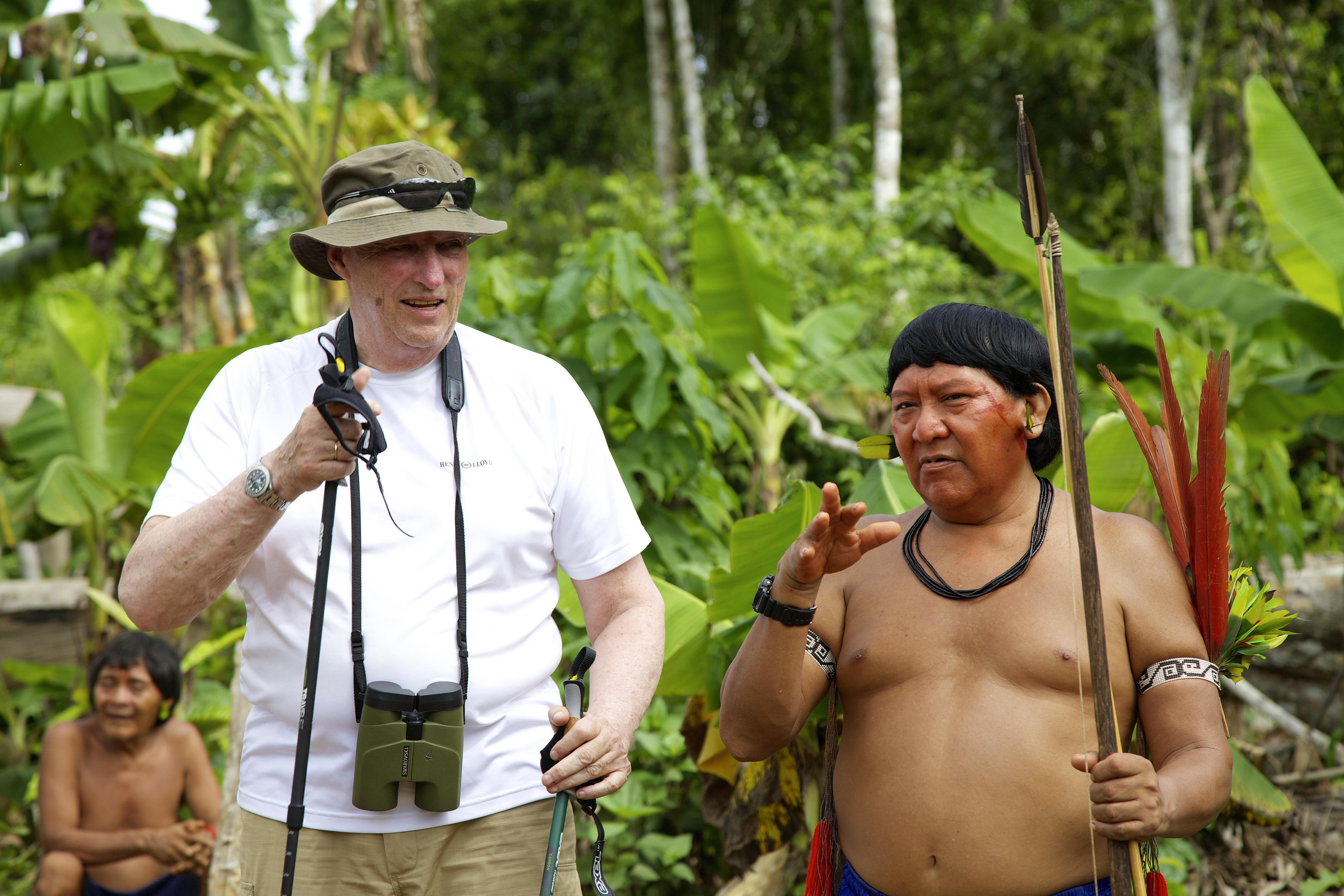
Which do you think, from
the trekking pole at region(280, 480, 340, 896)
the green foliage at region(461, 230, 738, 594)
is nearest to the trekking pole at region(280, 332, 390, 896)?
the trekking pole at region(280, 480, 340, 896)

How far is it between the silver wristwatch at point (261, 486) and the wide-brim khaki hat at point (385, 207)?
1.46 ft

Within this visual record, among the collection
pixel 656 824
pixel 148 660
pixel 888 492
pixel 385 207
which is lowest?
pixel 656 824

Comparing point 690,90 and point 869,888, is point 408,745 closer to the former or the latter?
point 869,888

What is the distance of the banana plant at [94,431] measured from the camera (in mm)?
4527

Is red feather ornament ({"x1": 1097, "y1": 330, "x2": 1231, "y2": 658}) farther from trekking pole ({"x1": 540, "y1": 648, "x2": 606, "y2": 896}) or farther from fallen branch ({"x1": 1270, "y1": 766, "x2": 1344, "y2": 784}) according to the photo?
fallen branch ({"x1": 1270, "y1": 766, "x2": 1344, "y2": 784})

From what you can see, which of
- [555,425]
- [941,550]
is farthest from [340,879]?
[941,550]

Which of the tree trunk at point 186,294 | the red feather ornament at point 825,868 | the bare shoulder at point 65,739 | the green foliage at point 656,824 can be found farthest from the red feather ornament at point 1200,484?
the tree trunk at point 186,294

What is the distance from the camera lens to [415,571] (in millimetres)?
1899

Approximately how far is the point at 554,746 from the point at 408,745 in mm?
243

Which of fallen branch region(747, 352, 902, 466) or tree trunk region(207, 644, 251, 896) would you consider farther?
fallen branch region(747, 352, 902, 466)

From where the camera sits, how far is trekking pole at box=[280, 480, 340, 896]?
1811 mm

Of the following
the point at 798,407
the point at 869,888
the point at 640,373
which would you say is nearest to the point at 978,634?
the point at 869,888

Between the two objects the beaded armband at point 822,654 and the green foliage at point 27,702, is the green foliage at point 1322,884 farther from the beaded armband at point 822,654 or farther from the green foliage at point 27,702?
the green foliage at point 27,702

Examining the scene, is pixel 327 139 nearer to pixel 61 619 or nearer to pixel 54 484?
pixel 54 484
